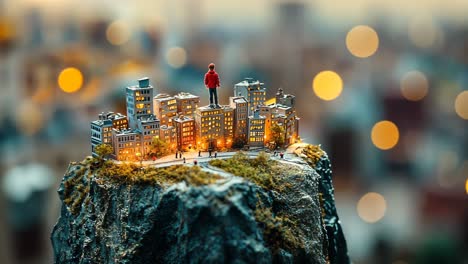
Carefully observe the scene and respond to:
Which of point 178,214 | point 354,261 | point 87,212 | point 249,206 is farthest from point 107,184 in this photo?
point 354,261

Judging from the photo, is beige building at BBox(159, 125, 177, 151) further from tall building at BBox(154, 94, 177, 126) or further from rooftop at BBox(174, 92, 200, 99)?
rooftop at BBox(174, 92, 200, 99)

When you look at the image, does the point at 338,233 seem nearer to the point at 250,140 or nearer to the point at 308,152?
the point at 308,152

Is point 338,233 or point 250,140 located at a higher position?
point 250,140

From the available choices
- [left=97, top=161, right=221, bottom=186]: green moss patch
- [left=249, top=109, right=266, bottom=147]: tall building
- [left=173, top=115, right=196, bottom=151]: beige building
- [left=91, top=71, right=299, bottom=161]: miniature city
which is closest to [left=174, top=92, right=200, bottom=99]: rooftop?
[left=91, top=71, right=299, bottom=161]: miniature city

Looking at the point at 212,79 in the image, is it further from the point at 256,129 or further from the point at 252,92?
the point at 256,129

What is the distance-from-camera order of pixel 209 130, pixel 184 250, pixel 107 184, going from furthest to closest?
pixel 209 130 → pixel 107 184 → pixel 184 250

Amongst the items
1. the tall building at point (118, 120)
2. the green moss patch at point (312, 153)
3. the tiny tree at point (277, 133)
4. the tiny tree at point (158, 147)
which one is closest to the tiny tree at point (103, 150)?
the tall building at point (118, 120)
